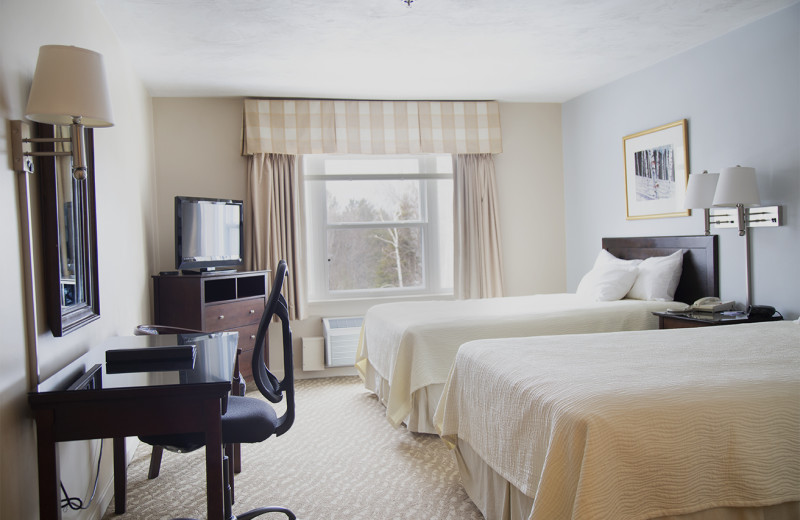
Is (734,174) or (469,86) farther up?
(469,86)

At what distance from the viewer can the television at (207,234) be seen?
4367 millimetres

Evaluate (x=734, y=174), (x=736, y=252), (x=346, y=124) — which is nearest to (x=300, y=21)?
(x=346, y=124)

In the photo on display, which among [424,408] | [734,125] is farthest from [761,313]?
[424,408]

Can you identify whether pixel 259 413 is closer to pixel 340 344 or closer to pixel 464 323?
pixel 464 323

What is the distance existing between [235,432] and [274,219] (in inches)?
124

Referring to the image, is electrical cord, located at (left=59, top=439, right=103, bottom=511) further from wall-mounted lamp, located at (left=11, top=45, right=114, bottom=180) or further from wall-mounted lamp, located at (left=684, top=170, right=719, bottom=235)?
wall-mounted lamp, located at (left=684, top=170, right=719, bottom=235)

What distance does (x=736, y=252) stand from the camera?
3.88m

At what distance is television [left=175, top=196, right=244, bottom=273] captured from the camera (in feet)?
14.3

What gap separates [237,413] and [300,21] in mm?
2287

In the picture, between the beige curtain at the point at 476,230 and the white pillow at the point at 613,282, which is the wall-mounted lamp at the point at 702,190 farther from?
the beige curtain at the point at 476,230

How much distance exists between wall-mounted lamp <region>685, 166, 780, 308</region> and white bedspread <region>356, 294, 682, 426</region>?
644 millimetres

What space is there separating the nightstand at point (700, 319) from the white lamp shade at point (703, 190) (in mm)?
694

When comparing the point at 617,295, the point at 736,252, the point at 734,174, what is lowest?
the point at 617,295

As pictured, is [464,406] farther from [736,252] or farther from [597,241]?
[597,241]
